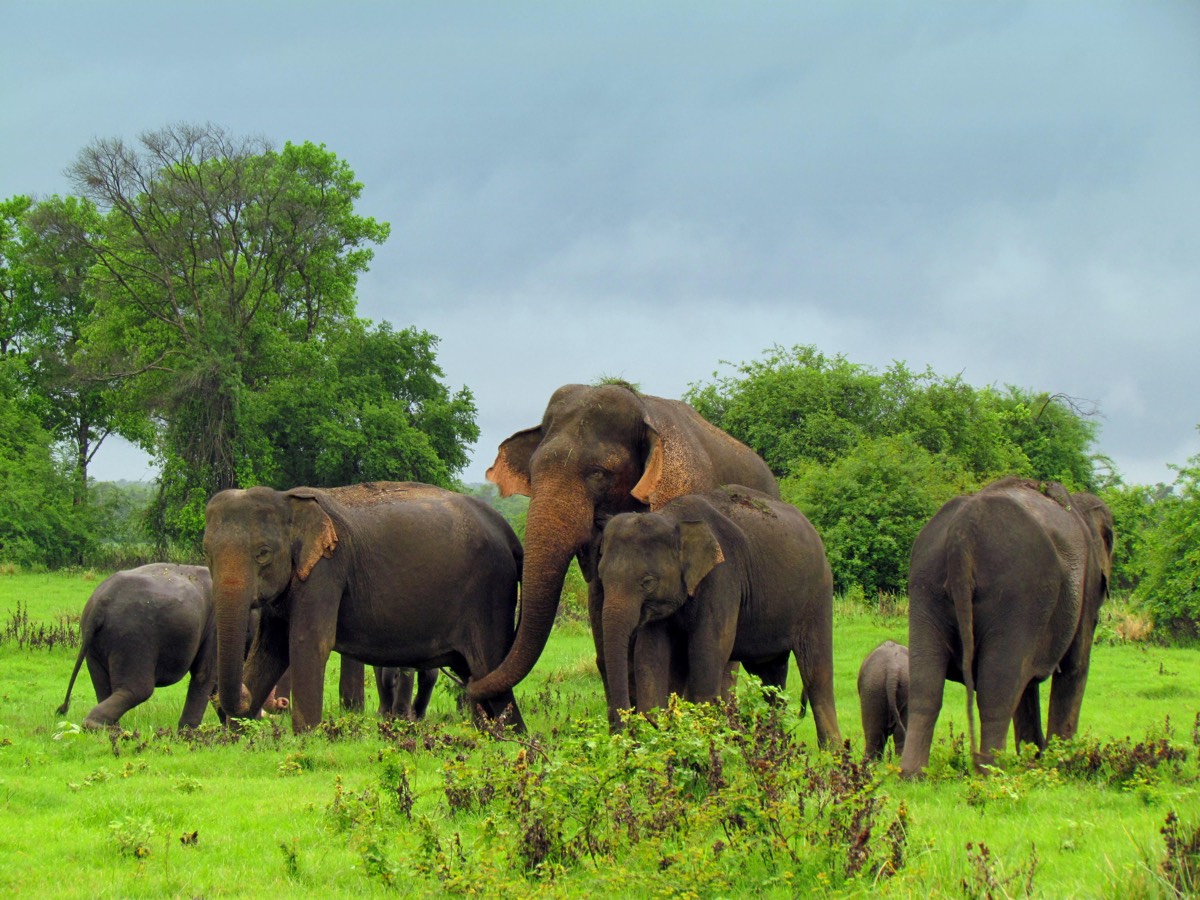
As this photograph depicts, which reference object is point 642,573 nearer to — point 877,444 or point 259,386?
point 877,444

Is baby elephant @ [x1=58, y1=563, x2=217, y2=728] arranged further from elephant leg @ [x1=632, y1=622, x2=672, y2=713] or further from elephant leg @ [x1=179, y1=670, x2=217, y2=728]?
elephant leg @ [x1=632, y1=622, x2=672, y2=713]

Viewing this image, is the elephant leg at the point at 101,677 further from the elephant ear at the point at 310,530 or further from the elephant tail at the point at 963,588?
the elephant tail at the point at 963,588

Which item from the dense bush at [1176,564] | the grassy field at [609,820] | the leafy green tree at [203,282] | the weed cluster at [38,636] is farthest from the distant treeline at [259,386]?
the grassy field at [609,820]

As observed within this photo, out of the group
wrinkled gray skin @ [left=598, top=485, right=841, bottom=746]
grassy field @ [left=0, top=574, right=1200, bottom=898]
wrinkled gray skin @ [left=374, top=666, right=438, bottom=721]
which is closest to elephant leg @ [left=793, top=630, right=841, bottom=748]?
wrinkled gray skin @ [left=598, top=485, right=841, bottom=746]

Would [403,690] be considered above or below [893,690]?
below

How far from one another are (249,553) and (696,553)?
13.4 ft

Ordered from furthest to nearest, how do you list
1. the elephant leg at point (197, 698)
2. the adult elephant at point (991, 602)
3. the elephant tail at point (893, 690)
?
the elephant leg at point (197, 698) → the elephant tail at point (893, 690) → the adult elephant at point (991, 602)

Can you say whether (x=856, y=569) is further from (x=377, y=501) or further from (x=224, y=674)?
(x=224, y=674)

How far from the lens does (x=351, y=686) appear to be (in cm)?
1494

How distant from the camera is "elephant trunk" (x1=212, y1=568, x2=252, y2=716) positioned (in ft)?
37.1

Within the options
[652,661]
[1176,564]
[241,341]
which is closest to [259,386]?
[241,341]

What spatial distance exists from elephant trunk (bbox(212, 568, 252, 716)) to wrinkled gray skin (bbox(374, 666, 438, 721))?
3285 millimetres

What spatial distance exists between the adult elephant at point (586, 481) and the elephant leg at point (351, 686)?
2747 millimetres

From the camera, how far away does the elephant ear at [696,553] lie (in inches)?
412
